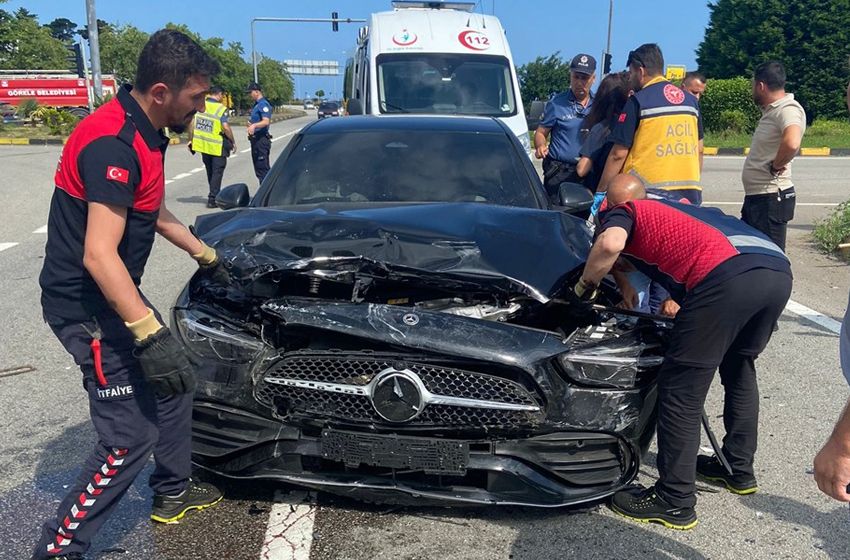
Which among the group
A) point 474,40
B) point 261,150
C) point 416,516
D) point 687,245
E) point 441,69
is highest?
point 474,40

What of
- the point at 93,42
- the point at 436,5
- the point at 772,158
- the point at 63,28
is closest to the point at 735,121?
the point at 436,5

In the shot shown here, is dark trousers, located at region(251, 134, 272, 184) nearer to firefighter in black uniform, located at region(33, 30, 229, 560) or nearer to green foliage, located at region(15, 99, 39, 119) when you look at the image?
firefighter in black uniform, located at region(33, 30, 229, 560)

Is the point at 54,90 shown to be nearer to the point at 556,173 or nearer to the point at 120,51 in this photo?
the point at 120,51

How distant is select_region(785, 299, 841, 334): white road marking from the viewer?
6102 millimetres

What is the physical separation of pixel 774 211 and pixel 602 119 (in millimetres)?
1433

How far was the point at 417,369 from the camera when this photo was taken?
116 inches

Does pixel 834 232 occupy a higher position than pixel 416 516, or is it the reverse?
pixel 834 232

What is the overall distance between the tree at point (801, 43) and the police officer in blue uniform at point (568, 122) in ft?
84.5

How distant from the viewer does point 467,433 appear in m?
2.98

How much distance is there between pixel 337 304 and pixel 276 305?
0.77ft

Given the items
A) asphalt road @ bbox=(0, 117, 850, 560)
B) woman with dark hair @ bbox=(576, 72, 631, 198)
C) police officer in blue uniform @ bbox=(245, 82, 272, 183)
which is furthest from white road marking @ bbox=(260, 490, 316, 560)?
police officer in blue uniform @ bbox=(245, 82, 272, 183)

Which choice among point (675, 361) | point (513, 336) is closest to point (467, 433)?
point (513, 336)

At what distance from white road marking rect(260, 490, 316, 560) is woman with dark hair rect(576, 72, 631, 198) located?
3.54 m

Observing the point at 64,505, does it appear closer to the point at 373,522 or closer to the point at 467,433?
the point at 373,522
